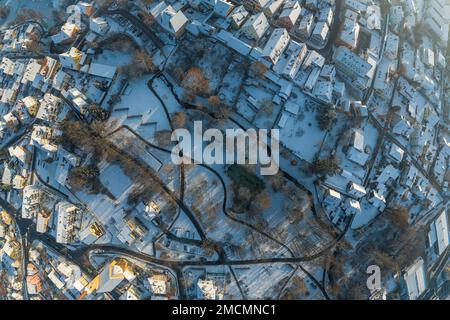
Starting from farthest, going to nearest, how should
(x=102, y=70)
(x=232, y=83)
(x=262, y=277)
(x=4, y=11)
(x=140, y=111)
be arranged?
(x=4, y=11), (x=102, y=70), (x=232, y=83), (x=140, y=111), (x=262, y=277)

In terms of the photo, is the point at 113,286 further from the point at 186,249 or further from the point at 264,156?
the point at 264,156

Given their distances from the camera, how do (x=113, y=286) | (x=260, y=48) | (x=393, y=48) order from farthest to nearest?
(x=393, y=48) → (x=260, y=48) → (x=113, y=286)

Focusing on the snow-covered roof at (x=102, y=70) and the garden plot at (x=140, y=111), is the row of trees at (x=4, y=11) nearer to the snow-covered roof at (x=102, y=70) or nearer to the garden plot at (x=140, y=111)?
the snow-covered roof at (x=102, y=70)

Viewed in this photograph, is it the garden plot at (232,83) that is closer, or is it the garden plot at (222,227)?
the garden plot at (222,227)

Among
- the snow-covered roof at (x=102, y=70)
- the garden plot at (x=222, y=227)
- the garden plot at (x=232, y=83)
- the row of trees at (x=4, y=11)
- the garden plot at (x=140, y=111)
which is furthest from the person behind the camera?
the row of trees at (x=4, y=11)

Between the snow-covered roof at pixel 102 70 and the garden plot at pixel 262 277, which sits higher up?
the snow-covered roof at pixel 102 70

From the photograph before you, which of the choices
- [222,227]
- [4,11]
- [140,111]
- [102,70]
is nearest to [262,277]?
[222,227]

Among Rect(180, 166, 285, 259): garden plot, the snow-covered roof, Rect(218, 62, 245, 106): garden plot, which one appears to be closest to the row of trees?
the snow-covered roof

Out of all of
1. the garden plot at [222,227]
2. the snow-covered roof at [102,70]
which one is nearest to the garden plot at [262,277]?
the garden plot at [222,227]

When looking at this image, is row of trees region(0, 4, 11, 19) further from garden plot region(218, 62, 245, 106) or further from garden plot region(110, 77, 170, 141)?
garden plot region(218, 62, 245, 106)

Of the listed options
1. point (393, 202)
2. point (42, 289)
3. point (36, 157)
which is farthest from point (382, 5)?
point (42, 289)

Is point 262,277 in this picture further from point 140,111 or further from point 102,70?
point 102,70
